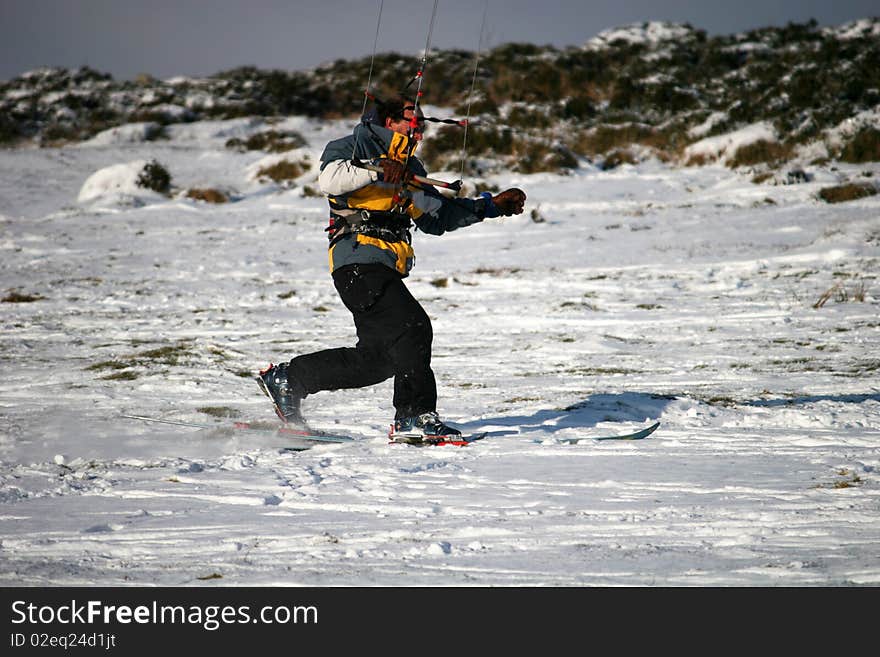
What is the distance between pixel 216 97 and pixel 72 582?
35.4 metres

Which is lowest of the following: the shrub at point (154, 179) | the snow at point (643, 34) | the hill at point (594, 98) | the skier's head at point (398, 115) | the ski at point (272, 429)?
the ski at point (272, 429)

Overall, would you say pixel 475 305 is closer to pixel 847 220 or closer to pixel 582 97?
pixel 847 220

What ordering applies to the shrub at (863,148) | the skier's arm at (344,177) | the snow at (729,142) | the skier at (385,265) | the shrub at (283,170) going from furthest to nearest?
the shrub at (283,170) → the snow at (729,142) → the shrub at (863,148) → the skier at (385,265) → the skier's arm at (344,177)

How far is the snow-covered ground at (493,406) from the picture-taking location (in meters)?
2.86

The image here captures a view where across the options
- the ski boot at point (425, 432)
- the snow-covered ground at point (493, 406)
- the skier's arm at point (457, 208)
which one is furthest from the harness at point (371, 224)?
the snow-covered ground at point (493, 406)

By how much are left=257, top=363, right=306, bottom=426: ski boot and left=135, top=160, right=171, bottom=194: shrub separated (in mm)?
15521

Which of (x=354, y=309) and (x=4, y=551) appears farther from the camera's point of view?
(x=354, y=309)

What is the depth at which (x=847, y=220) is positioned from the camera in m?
12.0

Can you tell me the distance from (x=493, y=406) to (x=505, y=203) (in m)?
1.65

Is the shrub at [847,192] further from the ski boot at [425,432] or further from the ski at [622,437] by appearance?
the ski boot at [425,432]

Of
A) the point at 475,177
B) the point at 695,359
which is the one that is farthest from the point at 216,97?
the point at 695,359

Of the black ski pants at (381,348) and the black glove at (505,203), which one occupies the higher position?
the black glove at (505,203)

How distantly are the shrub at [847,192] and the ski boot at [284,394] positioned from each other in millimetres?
11191

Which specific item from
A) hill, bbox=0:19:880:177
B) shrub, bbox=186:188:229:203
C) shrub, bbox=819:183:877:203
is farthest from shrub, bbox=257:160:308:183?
shrub, bbox=819:183:877:203
